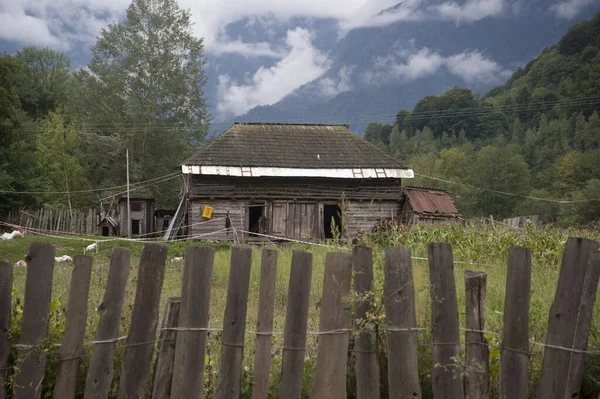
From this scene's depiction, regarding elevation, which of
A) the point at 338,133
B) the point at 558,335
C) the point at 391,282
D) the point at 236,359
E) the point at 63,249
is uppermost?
the point at 338,133

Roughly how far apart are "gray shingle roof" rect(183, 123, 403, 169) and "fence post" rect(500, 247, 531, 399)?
2088 cm

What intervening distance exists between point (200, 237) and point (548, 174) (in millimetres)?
53852

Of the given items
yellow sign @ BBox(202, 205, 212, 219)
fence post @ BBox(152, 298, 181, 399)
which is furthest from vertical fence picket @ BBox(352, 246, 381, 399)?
yellow sign @ BBox(202, 205, 212, 219)

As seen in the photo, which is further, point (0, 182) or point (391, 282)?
point (0, 182)

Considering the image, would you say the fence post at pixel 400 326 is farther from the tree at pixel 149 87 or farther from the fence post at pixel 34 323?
the tree at pixel 149 87

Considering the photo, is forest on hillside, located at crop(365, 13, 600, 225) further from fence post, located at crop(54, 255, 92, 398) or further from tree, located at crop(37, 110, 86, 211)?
fence post, located at crop(54, 255, 92, 398)

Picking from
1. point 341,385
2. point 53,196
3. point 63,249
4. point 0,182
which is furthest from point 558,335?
point 53,196

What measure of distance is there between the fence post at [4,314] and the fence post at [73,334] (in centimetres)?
36

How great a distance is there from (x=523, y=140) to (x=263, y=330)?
9297 cm

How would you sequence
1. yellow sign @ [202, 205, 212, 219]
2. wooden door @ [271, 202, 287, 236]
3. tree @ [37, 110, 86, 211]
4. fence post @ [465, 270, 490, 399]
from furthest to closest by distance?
tree @ [37, 110, 86, 211] → wooden door @ [271, 202, 287, 236] → yellow sign @ [202, 205, 212, 219] → fence post @ [465, 270, 490, 399]

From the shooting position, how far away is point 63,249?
18.3 metres

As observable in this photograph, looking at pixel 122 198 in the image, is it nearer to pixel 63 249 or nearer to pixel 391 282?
pixel 63 249

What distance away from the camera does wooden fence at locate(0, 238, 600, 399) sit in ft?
11.6

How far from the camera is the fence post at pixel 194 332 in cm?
364
